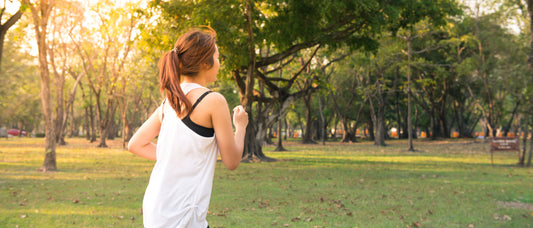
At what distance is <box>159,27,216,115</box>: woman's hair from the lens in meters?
2.23

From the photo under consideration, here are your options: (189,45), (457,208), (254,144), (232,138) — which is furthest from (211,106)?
(254,144)

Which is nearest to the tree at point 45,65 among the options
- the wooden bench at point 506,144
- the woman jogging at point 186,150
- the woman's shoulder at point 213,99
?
the woman jogging at point 186,150

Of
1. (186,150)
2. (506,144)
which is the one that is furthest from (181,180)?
(506,144)

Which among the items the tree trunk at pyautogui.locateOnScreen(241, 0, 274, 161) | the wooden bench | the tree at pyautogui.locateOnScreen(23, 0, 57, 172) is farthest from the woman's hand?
the wooden bench

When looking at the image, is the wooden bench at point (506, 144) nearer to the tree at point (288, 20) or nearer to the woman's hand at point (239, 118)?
the tree at point (288, 20)

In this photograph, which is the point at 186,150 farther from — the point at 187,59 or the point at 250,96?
the point at 250,96

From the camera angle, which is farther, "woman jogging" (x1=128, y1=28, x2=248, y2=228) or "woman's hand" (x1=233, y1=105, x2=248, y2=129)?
"woman's hand" (x1=233, y1=105, x2=248, y2=129)

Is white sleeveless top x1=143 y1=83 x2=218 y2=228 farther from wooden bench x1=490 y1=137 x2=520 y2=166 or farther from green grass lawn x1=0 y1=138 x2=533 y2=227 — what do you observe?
wooden bench x1=490 y1=137 x2=520 y2=166

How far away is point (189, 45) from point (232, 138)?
0.54 m

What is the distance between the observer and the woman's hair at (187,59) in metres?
2.23

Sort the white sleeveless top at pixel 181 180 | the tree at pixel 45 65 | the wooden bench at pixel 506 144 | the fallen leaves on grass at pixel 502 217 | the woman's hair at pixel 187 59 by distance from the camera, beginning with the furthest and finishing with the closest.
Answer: the wooden bench at pixel 506 144 < the tree at pixel 45 65 < the fallen leaves on grass at pixel 502 217 < the woman's hair at pixel 187 59 < the white sleeveless top at pixel 181 180

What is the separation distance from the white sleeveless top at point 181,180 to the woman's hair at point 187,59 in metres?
0.21

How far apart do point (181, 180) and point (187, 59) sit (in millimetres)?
633

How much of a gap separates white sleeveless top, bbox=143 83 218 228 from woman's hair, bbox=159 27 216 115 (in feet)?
0.68
